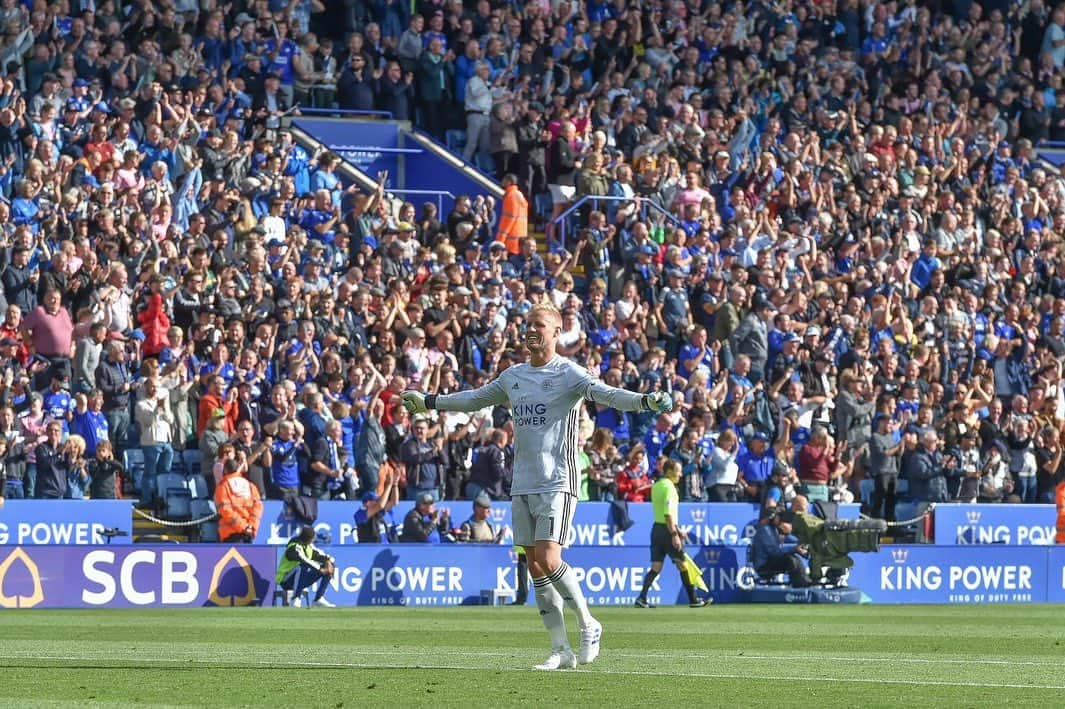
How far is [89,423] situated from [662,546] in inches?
284

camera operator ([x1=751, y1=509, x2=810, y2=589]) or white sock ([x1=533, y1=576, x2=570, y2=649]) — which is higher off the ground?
white sock ([x1=533, y1=576, x2=570, y2=649])

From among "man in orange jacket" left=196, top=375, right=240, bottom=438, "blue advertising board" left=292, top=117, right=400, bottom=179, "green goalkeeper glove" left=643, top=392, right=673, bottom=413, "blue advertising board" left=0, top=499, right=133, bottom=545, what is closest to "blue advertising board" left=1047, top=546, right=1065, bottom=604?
"man in orange jacket" left=196, top=375, right=240, bottom=438

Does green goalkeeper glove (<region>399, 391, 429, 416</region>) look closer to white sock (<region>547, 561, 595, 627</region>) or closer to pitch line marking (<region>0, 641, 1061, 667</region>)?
white sock (<region>547, 561, 595, 627</region>)

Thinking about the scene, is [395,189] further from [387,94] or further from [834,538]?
[834,538]

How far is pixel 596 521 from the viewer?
27547mm

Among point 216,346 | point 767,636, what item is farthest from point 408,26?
point 767,636

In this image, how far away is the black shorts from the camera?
24.8 m

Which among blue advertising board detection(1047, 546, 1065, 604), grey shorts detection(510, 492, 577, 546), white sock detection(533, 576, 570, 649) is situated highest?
grey shorts detection(510, 492, 577, 546)

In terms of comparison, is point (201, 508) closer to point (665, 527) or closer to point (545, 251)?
point (665, 527)

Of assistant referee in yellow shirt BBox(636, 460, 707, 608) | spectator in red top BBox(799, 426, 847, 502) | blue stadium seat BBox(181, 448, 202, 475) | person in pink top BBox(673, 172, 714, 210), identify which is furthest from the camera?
person in pink top BBox(673, 172, 714, 210)

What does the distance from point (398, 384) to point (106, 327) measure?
3919mm

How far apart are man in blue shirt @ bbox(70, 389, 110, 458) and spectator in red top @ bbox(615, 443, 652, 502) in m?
7.56

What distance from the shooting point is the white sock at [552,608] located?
12281 mm

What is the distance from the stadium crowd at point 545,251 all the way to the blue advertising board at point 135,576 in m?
1.20
